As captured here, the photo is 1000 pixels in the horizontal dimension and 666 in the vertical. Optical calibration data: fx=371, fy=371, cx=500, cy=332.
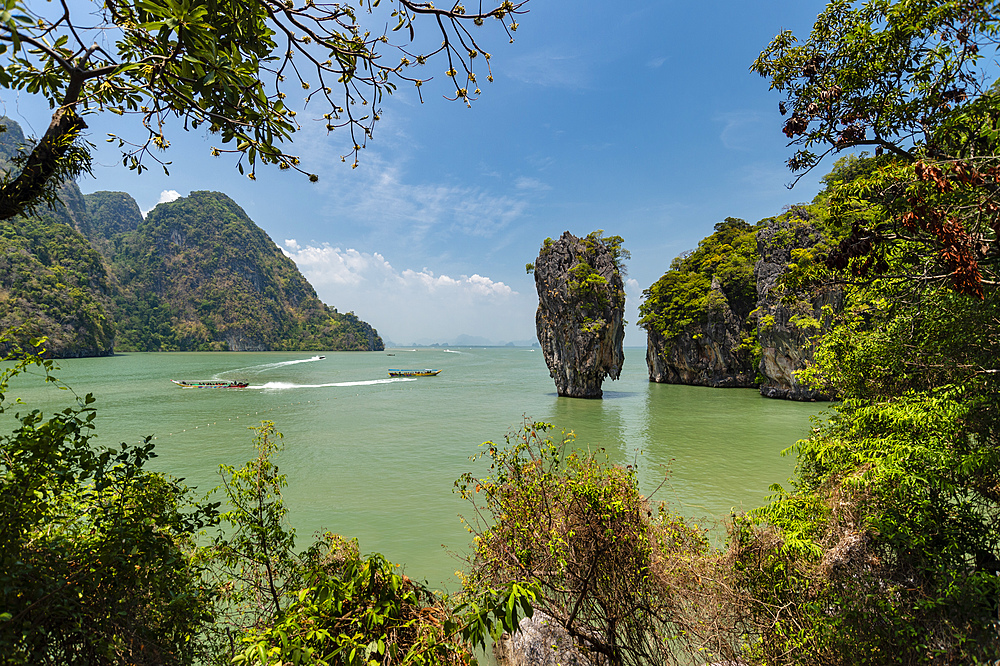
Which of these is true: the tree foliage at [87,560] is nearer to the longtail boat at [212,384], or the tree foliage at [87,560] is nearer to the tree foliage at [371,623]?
the tree foliage at [371,623]

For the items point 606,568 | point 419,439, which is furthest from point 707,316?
point 606,568

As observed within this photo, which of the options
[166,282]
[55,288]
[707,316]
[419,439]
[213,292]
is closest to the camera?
[419,439]

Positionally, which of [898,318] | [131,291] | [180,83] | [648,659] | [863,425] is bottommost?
[648,659]

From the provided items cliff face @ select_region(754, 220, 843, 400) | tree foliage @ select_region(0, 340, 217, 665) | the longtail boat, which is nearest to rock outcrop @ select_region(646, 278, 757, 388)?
cliff face @ select_region(754, 220, 843, 400)

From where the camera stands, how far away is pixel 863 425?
5309mm

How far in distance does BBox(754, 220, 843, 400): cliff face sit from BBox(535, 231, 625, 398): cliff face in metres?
10.8

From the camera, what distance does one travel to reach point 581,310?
29.1 meters

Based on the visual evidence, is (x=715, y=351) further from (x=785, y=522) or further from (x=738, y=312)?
(x=785, y=522)

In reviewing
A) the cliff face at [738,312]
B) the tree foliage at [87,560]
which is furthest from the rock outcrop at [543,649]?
the cliff face at [738,312]

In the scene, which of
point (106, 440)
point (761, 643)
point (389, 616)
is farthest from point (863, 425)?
point (106, 440)

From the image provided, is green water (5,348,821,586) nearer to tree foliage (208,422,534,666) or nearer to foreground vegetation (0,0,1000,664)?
foreground vegetation (0,0,1000,664)

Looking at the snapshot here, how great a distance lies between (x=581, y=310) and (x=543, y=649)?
25.9 m

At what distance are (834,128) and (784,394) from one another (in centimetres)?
3076

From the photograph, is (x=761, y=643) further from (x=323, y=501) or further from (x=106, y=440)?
(x=106, y=440)
